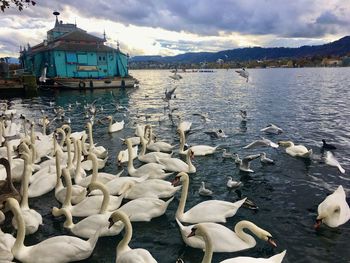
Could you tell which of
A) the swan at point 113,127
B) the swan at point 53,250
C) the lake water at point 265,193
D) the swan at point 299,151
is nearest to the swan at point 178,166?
the lake water at point 265,193

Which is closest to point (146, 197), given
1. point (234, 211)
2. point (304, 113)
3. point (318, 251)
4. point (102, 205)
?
point (102, 205)

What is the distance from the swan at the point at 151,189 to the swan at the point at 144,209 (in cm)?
101

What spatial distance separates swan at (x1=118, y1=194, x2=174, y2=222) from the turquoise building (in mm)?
52615

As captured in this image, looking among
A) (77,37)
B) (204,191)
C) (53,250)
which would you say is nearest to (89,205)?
(53,250)

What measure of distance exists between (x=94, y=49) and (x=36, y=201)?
55051 millimetres

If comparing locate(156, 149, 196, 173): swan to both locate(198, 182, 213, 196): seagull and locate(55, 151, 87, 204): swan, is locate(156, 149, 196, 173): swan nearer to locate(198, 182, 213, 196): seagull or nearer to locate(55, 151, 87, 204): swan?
locate(198, 182, 213, 196): seagull

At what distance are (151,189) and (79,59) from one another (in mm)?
55491

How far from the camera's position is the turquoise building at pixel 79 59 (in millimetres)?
62281

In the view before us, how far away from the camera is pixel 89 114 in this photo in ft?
102

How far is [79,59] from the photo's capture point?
63.3 meters

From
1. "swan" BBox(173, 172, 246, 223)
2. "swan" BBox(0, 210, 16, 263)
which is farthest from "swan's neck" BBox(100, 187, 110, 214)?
"swan" BBox(0, 210, 16, 263)

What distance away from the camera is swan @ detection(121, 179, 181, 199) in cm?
1177

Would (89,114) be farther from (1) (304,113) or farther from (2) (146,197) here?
(2) (146,197)

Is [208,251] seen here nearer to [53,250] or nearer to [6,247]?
[53,250]
